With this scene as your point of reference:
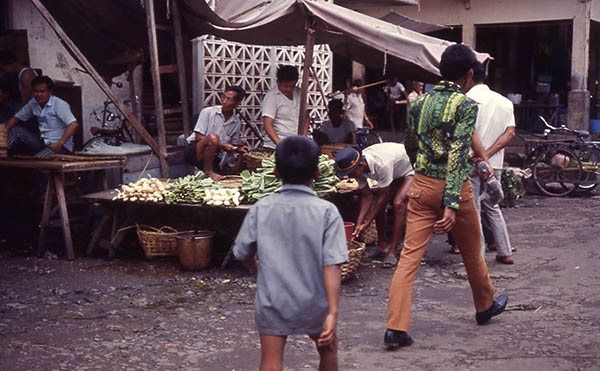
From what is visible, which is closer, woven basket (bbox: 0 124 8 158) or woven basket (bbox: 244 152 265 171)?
woven basket (bbox: 0 124 8 158)

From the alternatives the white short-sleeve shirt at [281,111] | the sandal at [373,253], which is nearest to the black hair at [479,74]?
the sandal at [373,253]

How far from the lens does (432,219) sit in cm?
501

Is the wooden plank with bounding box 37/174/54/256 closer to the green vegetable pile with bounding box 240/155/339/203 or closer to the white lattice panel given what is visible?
the green vegetable pile with bounding box 240/155/339/203

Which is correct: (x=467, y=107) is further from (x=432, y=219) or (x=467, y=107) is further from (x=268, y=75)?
(x=268, y=75)

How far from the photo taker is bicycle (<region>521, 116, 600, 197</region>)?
12.9 metres

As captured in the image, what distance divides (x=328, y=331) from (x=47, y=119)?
6369 millimetres

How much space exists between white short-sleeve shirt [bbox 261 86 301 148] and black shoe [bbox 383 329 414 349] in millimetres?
4688

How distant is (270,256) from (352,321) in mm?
2487

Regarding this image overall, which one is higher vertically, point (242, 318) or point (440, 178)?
point (440, 178)

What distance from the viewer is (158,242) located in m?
7.53

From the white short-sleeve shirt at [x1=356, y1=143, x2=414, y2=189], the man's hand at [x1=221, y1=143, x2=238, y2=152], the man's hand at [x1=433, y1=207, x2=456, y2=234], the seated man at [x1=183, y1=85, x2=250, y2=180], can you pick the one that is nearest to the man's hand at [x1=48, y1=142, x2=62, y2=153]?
the seated man at [x1=183, y1=85, x2=250, y2=180]

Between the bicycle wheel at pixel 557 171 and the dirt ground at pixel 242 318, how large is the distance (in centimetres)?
500

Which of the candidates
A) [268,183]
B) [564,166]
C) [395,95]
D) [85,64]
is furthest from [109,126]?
[395,95]

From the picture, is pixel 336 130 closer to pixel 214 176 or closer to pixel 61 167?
pixel 214 176
